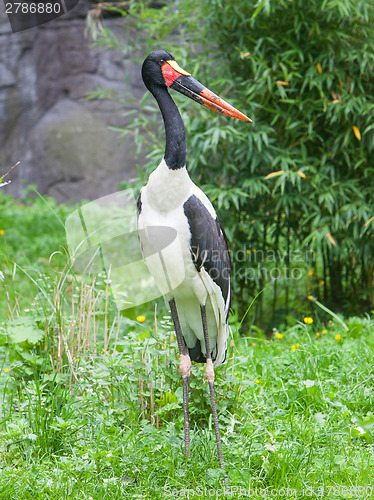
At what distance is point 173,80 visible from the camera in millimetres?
2477

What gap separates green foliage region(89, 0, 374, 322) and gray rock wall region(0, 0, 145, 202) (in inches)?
142

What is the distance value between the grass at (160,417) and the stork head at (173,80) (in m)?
1.07

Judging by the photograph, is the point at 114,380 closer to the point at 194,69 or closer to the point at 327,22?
the point at 194,69

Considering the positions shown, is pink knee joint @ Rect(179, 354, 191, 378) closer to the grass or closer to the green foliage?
the grass

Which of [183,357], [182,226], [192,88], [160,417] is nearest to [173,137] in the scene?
[192,88]

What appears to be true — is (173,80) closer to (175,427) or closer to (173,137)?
(173,137)

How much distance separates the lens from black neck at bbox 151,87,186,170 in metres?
2.37

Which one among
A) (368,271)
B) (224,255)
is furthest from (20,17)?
(224,255)

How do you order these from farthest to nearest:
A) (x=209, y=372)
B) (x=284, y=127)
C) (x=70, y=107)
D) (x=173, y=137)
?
(x=70, y=107)
(x=284, y=127)
(x=209, y=372)
(x=173, y=137)

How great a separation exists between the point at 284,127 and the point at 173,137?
85.0 inches

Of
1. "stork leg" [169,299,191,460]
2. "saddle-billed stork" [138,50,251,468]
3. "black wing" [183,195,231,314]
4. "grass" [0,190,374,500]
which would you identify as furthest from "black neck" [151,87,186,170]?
"grass" [0,190,374,500]

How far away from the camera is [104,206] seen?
679 centimetres

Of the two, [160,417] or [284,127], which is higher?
[284,127]

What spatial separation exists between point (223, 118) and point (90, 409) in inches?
93.6
